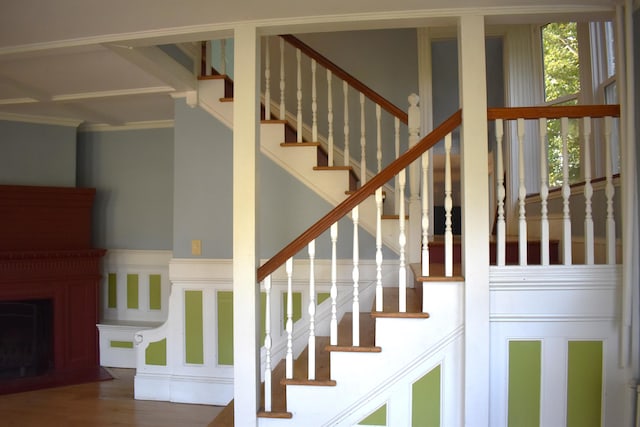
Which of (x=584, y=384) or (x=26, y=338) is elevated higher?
(x=584, y=384)

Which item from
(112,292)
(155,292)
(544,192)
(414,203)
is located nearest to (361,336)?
(414,203)

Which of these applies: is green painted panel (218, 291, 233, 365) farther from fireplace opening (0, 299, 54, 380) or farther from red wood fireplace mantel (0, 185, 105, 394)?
fireplace opening (0, 299, 54, 380)

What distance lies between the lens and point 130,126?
431 centimetres

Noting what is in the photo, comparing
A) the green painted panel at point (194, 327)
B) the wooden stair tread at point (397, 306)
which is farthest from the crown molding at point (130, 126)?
the wooden stair tread at point (397, 306)

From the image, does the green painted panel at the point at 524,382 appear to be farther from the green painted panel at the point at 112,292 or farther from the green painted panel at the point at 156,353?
the green painted panel at the point at 112,292

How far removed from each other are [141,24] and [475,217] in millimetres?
2074

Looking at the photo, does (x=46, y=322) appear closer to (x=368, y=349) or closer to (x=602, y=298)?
(x=368, y=349)

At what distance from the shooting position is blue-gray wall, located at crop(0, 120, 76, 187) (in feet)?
12.7

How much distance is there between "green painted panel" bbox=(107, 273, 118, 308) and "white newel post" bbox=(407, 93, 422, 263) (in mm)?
3077

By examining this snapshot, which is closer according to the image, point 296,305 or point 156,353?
point 296,305

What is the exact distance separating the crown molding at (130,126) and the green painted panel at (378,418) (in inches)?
132

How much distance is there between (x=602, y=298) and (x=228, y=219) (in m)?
2.45

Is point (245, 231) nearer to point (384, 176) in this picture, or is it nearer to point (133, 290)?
point (384, 176)

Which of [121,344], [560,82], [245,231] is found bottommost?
[121,344]
